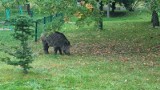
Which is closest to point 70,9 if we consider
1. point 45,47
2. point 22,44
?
point 45,47

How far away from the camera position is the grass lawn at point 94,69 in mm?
10531

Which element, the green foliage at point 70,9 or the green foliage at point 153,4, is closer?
the green foliage at point 70,9

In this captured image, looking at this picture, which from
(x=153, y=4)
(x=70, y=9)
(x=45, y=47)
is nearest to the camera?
(x=153, y=4)

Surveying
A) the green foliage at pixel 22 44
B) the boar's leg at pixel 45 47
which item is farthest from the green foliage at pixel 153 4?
the green foliage at pixel 22 44

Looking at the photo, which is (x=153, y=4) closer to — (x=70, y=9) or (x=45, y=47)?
(x=70, y=9)

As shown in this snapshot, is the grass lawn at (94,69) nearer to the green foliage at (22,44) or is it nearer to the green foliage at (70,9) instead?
the green foliage at (22,44)

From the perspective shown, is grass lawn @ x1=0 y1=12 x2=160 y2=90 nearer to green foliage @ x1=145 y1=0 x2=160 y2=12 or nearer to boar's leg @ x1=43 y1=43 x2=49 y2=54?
boar's leg @ x1=43 y1=43 x2=49 y2=54

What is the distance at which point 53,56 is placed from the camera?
16.8 metres

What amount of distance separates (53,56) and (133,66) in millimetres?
3964

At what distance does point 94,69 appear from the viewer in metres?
13.2

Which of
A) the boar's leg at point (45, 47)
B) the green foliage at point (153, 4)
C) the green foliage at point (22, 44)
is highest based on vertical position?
the green foliage at point (153, 4)

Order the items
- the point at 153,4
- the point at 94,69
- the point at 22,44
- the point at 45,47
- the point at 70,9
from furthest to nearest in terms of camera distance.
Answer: the point at 45,47 → the point at 70,9 → the point at 153,4 → the point at 94,69 → the point at 22,44

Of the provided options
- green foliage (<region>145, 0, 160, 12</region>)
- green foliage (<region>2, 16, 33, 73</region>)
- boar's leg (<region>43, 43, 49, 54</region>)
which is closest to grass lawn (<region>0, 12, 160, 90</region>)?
boar's leg (<region>43, 43, 49, 54</region>)

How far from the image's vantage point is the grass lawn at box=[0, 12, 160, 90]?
10.5 meters
